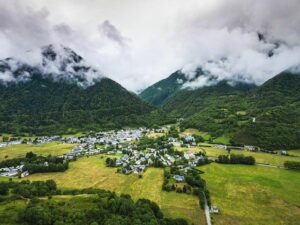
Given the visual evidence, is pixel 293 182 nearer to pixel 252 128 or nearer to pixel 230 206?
pixel 230 206

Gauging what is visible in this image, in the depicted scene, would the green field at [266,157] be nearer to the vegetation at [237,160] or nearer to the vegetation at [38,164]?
the vegetation at [237,160]

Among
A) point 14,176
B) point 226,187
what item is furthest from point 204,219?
point 14,176

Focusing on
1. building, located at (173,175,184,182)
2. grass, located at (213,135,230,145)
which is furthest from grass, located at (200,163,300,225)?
grass, located at (213,135,230,145)

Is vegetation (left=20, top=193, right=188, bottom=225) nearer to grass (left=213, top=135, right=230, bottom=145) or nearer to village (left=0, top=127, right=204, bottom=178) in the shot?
village (left=0, top=127, right=204, bottom=178)

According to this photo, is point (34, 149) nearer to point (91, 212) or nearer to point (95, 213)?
point (91, 212)

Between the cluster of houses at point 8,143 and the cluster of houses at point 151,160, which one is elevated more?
the cluster of houses at point 8,143

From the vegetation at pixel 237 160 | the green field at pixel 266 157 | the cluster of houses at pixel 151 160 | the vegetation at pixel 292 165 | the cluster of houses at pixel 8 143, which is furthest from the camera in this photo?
the cluster of houses at pixel 8 143

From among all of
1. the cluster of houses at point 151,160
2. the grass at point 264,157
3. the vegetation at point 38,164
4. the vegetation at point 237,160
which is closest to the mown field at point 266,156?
the grass at point 264,157
